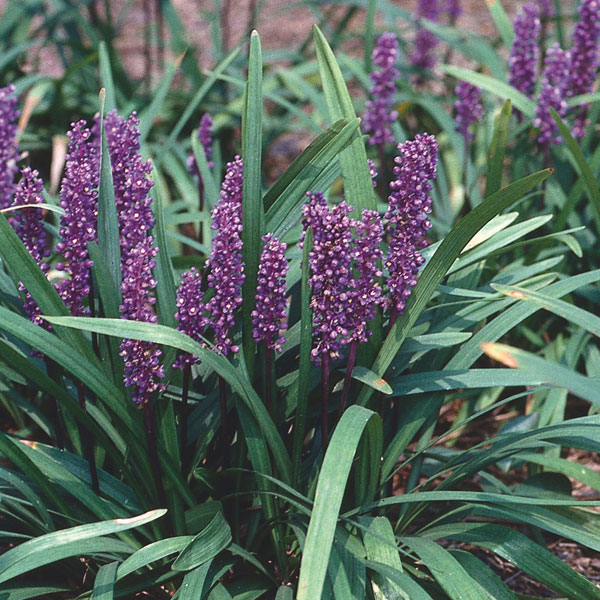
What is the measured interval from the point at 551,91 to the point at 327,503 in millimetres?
2191

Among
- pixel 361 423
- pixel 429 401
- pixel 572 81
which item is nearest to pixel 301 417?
pixel 361 423

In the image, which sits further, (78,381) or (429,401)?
Result: (429,401)

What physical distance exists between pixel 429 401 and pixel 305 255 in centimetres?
75

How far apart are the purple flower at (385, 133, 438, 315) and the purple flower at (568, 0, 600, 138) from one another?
5.53ft

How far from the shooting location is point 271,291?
2.05 metres

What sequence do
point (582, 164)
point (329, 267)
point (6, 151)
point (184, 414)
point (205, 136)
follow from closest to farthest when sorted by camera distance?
point (329, 267), point (184, 414), point (6, 151), point (582, 164), point (205, 136)

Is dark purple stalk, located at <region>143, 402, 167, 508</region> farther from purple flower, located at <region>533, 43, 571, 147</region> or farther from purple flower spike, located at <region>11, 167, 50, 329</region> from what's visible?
purple flower, located at <region>533, 43, 571, 147</region>

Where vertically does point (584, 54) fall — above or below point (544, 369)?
above

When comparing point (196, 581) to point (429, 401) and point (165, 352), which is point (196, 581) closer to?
point (165, 352)

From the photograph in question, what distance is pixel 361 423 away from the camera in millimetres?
2098

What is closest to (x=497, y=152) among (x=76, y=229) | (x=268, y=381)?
(x=268, y=381)

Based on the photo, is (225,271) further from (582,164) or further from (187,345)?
(582,164)

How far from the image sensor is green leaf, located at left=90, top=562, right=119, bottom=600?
2.09m

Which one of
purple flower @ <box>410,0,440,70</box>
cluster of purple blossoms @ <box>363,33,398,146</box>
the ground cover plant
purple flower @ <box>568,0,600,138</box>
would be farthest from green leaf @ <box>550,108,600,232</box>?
purple flower @ <box>410,0,440,70</box>
